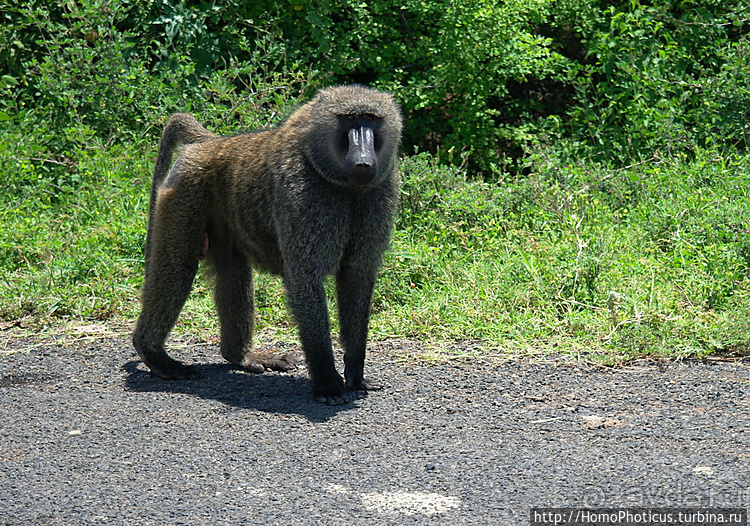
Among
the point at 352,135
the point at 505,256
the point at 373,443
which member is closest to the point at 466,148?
the point at 505,256

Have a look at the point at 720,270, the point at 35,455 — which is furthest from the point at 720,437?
the point at 35,455

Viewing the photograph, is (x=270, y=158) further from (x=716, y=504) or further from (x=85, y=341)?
(x=716, y=504)

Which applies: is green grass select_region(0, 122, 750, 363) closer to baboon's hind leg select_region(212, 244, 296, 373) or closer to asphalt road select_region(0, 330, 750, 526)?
asphalt road select_region(0, 330, 750, 526)

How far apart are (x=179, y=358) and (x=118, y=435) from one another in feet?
4.48

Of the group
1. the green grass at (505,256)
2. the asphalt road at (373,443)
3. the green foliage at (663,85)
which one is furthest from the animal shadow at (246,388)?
the green foliage at (663,85)

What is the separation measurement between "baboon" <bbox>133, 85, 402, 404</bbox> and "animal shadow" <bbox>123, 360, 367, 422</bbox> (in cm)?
7

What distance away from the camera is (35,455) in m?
3.64

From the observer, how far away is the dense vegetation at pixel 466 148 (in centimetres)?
550

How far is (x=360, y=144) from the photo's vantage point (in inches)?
163

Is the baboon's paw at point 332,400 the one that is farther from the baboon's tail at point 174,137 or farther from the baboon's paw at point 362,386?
the baboon's tail at point 174,137

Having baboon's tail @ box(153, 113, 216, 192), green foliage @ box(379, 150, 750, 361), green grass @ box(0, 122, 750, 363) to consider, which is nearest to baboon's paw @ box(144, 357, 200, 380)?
green grass @ box(0, 122, 750, 363)

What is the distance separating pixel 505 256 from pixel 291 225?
2.13m

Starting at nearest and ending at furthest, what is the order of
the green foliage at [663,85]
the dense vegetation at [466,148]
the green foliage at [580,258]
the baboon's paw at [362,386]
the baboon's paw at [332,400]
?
1. the baboon's paw at [332,400]
2. the baboon's paw at [362,386]
3. the green foliage at [580,258]
4. the dense vegetation at [466,148]
5. the green foliage at [663,85]

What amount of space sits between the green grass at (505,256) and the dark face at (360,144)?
54.0 inches
